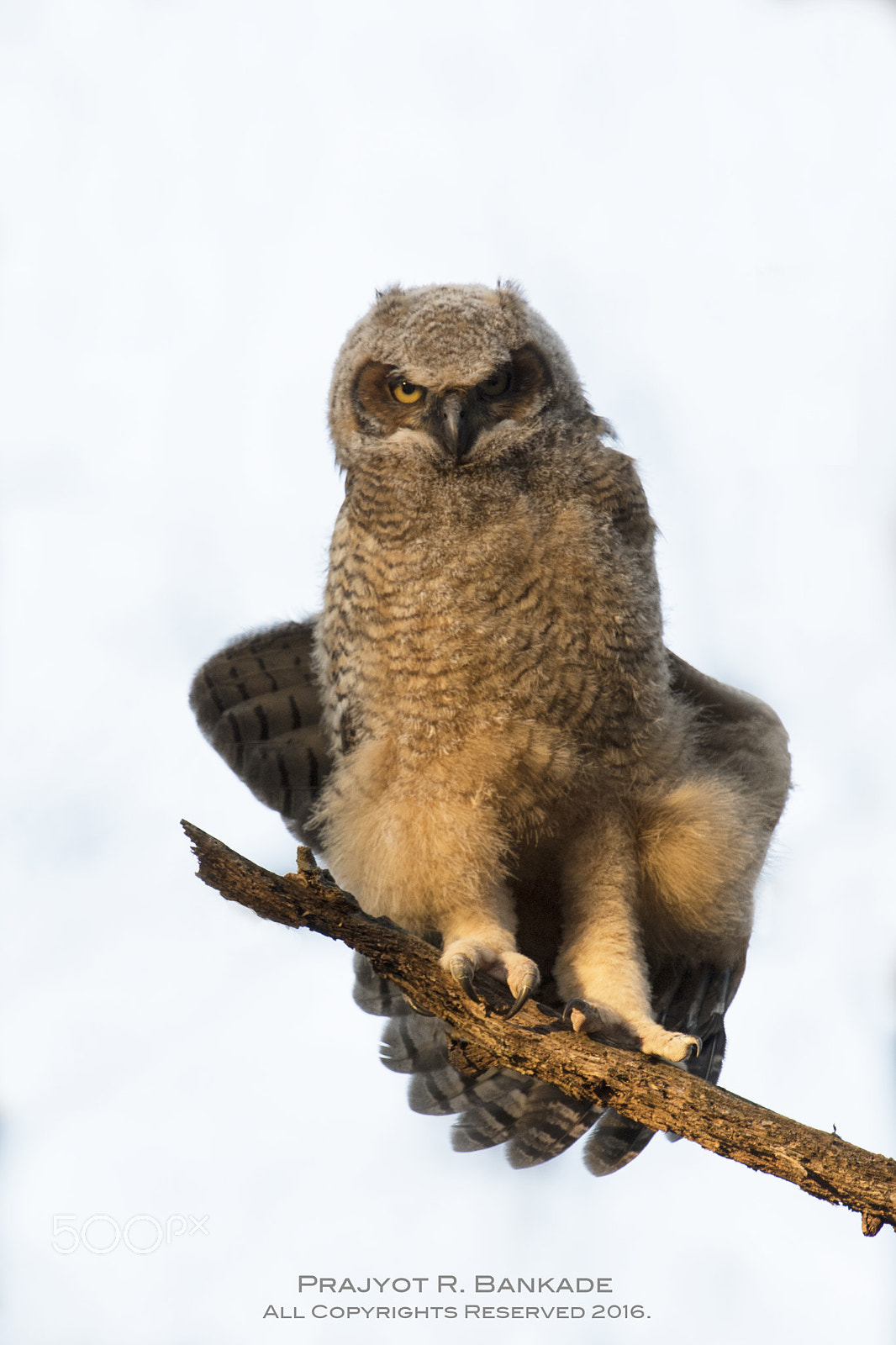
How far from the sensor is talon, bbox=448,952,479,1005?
8.19 ft

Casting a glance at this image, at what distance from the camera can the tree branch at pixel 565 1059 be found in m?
2.22

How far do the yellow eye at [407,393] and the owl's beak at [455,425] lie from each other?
91 millimetres

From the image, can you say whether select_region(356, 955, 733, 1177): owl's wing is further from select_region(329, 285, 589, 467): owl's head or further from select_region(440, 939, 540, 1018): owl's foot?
select_region(329, 285, 589, 467): owl's head

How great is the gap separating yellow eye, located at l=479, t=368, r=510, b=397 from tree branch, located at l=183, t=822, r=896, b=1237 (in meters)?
1.30

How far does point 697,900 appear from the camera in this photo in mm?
3084

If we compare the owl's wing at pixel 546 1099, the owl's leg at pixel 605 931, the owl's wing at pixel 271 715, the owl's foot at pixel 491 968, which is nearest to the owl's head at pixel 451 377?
the owl's wing at pixel 271 715

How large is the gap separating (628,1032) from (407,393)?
67.0 inches

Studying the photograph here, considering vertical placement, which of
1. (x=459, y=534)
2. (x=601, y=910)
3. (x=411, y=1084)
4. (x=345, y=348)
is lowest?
(x=411, y=1084)

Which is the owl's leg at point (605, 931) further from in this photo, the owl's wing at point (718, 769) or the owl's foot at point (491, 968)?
Result: the owl's wing at point (718, 769)

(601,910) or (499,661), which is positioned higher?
(499,661)

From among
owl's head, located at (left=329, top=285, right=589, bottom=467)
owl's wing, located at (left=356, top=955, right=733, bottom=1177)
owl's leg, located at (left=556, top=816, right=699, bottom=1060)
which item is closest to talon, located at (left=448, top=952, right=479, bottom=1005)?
owl's leg, located at (left=556, top=816, right=699, bottom=1060)

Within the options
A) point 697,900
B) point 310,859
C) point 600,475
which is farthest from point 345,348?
point 697,900

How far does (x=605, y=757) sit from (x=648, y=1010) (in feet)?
2.12

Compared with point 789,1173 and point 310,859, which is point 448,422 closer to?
point 310,859
